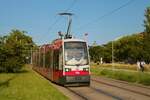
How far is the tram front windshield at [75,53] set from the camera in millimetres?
25172

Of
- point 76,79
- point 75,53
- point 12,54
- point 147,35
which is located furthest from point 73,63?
point 147,35

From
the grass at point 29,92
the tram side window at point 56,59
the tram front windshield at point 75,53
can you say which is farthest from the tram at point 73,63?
the grass at point 29,92

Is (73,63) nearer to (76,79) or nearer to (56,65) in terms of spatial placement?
(76,79)

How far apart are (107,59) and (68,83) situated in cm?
10733

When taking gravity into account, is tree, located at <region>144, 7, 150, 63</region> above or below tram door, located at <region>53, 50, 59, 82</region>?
above

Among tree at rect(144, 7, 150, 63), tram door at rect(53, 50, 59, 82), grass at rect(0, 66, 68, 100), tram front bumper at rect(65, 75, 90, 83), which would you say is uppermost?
tree at rect(144, 7, 150, 63)

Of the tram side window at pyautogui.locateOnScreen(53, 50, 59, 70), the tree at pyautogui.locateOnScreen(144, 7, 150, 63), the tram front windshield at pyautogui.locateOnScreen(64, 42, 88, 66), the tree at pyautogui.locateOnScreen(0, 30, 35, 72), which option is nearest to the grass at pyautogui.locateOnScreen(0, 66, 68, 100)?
the tram side window at pyautogui.locateOnScreen(53, 50, 59, 70)

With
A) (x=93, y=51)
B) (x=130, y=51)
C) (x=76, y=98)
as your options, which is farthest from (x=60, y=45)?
(x=93, y=51)

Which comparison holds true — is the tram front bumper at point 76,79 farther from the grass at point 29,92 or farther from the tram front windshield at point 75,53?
the grass at point 29,92

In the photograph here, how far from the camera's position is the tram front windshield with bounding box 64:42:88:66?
25.2 m

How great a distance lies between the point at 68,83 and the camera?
2502cm

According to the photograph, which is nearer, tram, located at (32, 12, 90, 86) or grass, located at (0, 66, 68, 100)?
grass, located at (0, 66, 68, 100)

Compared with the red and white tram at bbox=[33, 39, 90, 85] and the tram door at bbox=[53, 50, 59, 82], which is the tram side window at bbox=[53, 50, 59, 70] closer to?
the tram door at bbox=[53, 50, 59, 82]

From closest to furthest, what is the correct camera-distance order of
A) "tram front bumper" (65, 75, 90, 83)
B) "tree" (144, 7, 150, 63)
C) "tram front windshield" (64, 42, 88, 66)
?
"tram front bumper" (65, 75, 90, 83)
"tram front windshield" (64, 42, 88, 66)
"tree" (144, 7, 150, 63)
